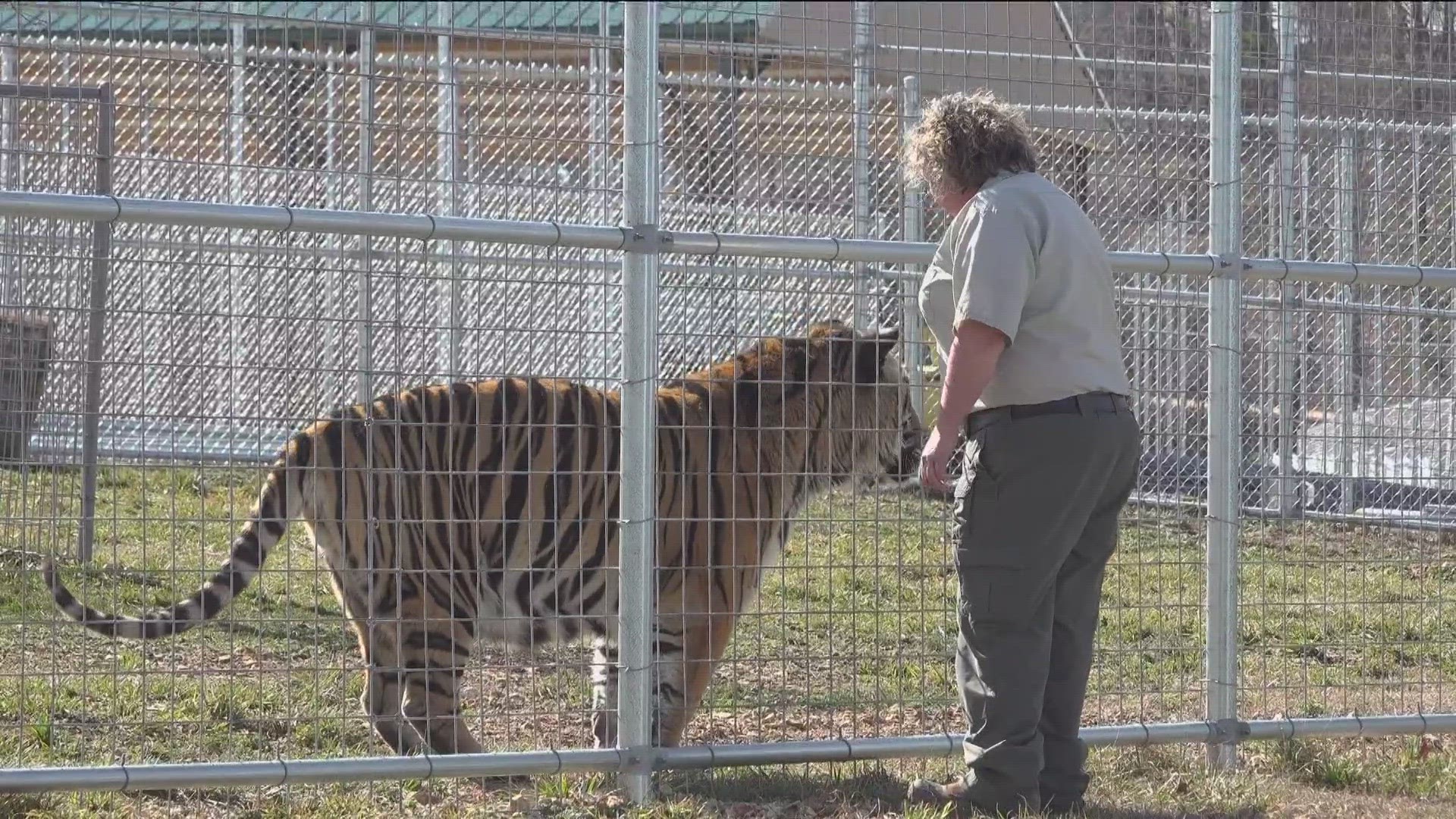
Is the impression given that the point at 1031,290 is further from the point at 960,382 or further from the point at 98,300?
the point at 98,300

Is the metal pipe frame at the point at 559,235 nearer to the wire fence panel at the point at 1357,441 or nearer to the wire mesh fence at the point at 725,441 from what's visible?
the wire mesh fence at the point at 725,441

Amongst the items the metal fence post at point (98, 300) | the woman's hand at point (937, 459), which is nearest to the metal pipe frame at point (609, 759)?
the woman's hand at point (937, 459)

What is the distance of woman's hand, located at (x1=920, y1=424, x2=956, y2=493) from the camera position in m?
4.06

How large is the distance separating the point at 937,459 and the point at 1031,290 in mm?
507

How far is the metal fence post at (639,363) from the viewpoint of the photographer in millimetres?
4371

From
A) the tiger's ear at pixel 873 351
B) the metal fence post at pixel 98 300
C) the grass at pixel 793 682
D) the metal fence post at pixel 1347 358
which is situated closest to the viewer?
the grass at pixel 793 682

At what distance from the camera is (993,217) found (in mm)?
4039

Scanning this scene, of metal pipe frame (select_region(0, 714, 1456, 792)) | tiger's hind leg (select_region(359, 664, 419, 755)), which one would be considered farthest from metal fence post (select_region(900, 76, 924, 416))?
tiger's hind leg (select_region(359, 664, 419, 755))

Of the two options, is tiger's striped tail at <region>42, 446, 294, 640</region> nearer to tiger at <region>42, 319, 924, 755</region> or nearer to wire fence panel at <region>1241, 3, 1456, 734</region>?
tiger at <region>42, 319, 924, 755</region>

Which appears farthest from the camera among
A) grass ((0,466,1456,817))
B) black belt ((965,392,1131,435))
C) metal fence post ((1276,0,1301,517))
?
metal fence post ((1276,0,1301,517))

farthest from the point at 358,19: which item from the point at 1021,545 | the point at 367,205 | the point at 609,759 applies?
the point at 1021,545

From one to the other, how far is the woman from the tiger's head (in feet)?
4.58

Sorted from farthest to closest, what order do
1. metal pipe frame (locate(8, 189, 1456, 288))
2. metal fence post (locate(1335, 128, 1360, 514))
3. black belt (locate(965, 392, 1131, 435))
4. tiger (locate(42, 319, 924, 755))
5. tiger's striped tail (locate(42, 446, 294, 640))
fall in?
metal fence post (locate(1335, 128, 1360, 514)), tiger (locate(42, 319, 924, 755)), tiger's striped tail (locate(42, 446, 294, 640)), black belt (locate(965, 392, 1131, 435)), metal pipe frame (locate(8, 189, 1456, 288))

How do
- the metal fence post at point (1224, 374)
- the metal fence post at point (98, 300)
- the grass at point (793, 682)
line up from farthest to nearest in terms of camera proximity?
the metal fence post at point (98, 300), the metal fence post at point (1224, 374), the grass at point (793, 682)
